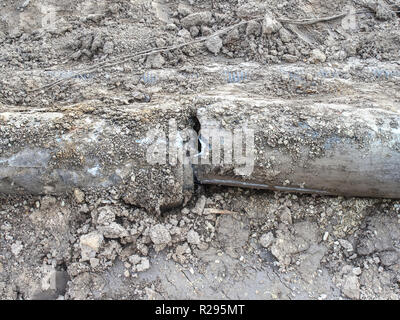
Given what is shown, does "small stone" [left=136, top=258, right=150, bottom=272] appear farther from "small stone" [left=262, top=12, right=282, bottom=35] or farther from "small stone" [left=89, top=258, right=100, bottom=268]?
"small stone" [left=262, top=12, right=282, bottom=35]

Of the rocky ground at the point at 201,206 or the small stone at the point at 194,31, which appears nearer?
the rocky ground at the point at 201,206

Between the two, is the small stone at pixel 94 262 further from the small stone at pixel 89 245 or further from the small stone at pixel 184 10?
the small stone at pixel 184 10

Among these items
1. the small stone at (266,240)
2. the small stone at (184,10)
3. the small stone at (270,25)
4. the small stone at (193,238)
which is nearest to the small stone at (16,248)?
the small stone at (193,238)

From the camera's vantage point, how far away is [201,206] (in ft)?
8.89

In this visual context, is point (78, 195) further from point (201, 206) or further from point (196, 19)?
point (196, 19)

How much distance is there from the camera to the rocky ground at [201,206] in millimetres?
2496

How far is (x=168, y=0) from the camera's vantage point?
154 inches

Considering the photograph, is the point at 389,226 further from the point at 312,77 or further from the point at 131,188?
the point at 131,188

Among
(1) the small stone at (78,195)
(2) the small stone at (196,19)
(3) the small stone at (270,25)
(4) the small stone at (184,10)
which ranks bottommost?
(1) the small stone at (78,195)

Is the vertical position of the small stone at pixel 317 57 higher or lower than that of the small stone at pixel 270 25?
lower

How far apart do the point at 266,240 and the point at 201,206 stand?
51 cm

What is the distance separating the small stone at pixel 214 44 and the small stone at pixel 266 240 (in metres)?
1.80

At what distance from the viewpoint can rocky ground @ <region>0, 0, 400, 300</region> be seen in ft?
8.19

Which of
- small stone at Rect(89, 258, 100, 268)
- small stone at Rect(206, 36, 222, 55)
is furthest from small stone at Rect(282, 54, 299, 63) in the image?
small stone at Rect(89, 258, 100, 268)
